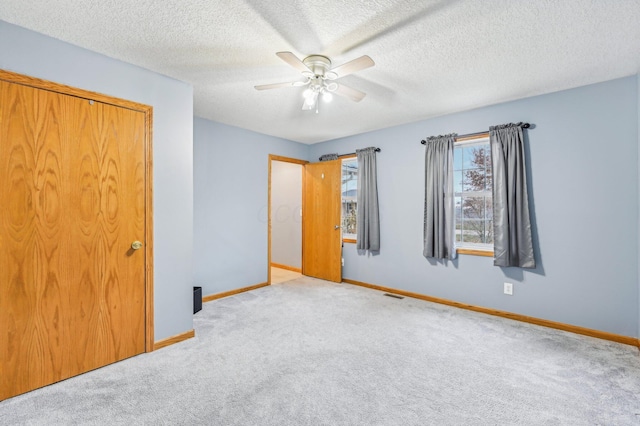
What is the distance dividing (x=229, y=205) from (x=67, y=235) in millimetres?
2247

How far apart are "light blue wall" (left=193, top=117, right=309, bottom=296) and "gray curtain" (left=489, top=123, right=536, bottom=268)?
10.5ft

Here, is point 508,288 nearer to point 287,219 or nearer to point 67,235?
point 287,219

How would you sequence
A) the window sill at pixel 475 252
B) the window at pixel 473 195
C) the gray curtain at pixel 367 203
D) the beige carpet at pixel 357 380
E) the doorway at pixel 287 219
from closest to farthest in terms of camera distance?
the beige carpet at pixel 357 380
the window sill at pixel 475 252
the window at pixel 473 195
the gray curtain at pixel 367 203
the doorway at pixel 287 219

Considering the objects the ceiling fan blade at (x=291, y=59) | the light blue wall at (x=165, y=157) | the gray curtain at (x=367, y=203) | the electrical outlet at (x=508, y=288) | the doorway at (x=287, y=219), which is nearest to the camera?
the ceiling fan blade at (x=291, y=59)

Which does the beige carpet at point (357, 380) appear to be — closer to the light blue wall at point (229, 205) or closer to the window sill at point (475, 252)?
the window sill at point (475, 252)

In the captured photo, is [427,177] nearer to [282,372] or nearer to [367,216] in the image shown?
[367,216]

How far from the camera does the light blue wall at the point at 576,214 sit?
2758 millimetres

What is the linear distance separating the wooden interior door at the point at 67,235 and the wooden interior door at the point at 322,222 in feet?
9.90

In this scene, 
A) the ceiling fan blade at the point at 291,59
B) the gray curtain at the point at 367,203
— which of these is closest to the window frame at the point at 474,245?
the gray curtain at the point at 367,203

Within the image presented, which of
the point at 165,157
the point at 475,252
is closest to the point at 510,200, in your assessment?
the point at 475,252

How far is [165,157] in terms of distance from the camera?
8.86 feet

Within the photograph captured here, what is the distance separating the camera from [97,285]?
2.31 meters

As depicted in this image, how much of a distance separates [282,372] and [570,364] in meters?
2.26

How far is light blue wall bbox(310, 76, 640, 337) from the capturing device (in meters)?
2.76
